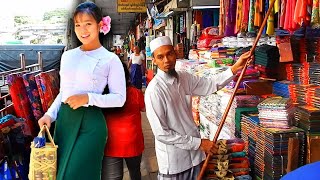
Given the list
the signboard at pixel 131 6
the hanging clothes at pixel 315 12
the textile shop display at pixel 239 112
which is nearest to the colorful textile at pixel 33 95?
the textile shop display at pixel 239 112

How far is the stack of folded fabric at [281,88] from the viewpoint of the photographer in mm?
3946

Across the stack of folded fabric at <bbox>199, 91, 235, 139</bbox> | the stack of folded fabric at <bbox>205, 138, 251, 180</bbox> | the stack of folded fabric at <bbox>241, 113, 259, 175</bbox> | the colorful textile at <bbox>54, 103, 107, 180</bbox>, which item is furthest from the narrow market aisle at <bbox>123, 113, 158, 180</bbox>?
the colorful textile at <bbox>54, 103, 107, 180</bbox>

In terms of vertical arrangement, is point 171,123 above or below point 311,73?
below

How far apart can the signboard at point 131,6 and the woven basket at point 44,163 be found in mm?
10164

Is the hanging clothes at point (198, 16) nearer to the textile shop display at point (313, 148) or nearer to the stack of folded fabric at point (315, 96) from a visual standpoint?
the stack of folded fabric at point (315, 96)

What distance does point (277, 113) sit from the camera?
3.22m

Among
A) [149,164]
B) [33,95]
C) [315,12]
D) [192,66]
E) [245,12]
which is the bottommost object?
[149,164]

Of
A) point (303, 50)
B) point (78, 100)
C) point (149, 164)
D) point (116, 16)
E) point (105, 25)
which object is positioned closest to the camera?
point (78, 100)

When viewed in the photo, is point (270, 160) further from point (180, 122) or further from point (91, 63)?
point (91, 63)

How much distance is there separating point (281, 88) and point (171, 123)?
2.00m

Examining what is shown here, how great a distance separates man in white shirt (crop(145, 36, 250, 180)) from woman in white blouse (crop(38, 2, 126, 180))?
1.12 ft

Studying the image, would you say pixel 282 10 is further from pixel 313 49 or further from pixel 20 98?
pixel 20 98

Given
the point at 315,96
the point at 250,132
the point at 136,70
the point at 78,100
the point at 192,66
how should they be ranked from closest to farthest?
the point at 78,100
the point at 315,96
the point at 250,132
the point at 192,66
the point at 136,70

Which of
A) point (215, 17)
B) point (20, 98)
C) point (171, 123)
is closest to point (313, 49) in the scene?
point (171, 123)
